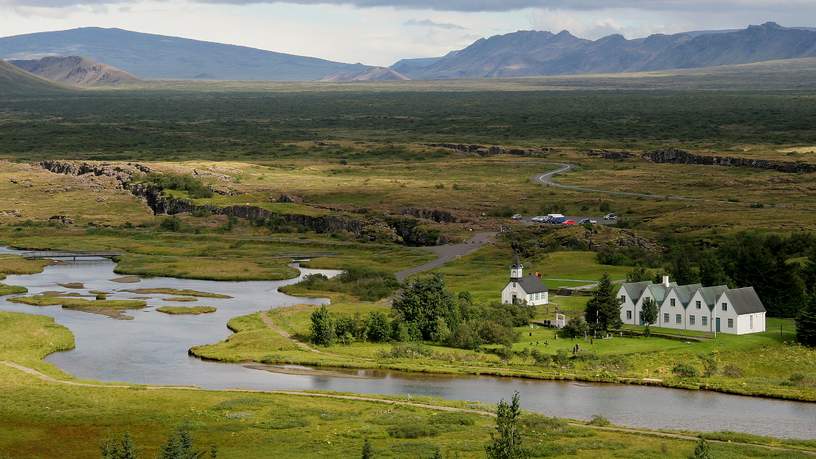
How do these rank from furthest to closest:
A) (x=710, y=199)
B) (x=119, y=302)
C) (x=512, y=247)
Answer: (x=710, y=199)
(x=512, y=247)
(x=119, y=302)

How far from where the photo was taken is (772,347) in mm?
70688

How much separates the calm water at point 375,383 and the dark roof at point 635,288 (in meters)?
→ 14.3

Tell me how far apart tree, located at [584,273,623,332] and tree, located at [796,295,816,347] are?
34.7 feet

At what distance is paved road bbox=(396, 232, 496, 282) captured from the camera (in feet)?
358

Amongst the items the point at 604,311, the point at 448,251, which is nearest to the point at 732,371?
the point at 604,311

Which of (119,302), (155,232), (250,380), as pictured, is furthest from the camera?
(155,232)

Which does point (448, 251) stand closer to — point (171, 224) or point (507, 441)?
point (171, 224)

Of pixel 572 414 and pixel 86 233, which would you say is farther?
pixel 86 233

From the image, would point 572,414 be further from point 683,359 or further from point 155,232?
point 155,232

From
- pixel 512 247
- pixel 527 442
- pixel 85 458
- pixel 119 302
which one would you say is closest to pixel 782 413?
pixel 527 442

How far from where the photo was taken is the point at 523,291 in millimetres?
83375

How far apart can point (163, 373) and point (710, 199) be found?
97.7 meters

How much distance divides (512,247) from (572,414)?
62.6m

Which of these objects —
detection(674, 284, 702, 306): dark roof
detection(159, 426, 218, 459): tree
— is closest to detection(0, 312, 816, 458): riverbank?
detection(159, 426, 218, 459): tree
